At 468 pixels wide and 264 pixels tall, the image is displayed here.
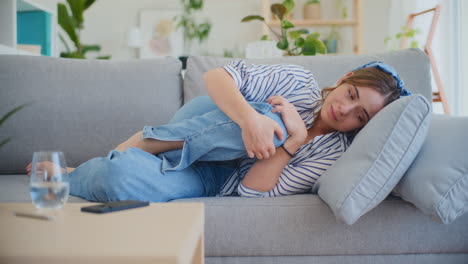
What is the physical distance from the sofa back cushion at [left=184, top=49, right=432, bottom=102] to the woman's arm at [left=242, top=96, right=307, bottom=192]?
51 centimetres

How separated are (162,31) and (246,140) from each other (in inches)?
159

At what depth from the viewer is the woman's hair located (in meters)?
1.21

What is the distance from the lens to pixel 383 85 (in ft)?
3.96

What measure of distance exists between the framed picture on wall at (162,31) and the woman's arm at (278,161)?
12.7ft

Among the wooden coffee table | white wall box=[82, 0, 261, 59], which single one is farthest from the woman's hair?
white wall box=[82, 0, 261, 59]

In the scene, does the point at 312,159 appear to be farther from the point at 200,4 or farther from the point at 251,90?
the point at 200,4

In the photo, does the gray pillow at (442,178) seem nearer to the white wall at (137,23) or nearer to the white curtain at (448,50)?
the white curtain at (448,50)

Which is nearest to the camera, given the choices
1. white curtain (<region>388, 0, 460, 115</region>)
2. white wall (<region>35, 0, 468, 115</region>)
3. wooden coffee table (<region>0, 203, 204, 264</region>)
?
wooden coffee table (<region>0, 203, 204, 264</region>)

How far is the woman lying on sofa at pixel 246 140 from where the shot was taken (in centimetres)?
109

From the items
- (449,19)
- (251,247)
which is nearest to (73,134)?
(251,247)

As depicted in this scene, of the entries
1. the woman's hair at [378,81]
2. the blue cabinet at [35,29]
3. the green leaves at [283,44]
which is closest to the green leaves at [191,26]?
the blue cabinet at [35,29]

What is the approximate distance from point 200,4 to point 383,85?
3.60 metres

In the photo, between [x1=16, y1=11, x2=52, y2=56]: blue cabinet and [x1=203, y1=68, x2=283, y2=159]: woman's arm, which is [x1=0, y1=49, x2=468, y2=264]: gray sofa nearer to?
[x1=203, y1=68, x2=283, y2=159]: woman's arm

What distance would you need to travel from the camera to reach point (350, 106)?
1201mm
